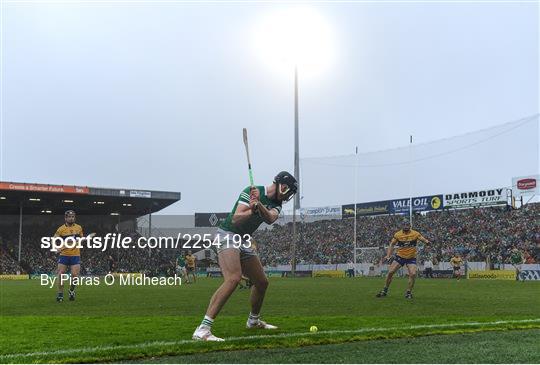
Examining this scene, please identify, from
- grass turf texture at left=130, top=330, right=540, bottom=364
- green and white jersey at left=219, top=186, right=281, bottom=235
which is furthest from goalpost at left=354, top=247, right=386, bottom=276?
grass turf texture at left=130, top=330, right=540, bottom=364

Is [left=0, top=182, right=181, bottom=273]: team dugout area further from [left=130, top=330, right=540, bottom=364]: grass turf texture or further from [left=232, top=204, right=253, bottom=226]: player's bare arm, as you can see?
[left=130, top=330, right=540, bottom=364]: grass turf texture

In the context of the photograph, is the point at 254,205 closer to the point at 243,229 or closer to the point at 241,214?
the point at 241,214

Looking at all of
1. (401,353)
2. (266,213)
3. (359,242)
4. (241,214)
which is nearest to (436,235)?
(359,242)

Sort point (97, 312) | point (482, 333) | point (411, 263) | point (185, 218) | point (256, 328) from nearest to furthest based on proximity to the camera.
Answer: point (482, 333)
point (256, 328)
point (97, 312)
point (411, 263)
point (185, 218)

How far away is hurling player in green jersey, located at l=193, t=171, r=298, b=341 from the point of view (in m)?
7.07

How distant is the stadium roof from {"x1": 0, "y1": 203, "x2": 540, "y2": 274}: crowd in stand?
12.7 feet

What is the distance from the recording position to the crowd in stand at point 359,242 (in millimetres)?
43312

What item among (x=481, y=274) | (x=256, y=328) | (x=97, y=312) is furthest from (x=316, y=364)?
(x=481, y=274)

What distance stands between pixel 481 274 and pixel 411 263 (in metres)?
23.4

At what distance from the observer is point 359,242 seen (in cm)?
5662

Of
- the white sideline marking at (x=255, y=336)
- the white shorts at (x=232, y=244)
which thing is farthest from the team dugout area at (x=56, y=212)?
the white sideline marking at (x=255, y=336)

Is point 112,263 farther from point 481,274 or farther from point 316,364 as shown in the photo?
point 316,364

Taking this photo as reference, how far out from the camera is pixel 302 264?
54.1 metres

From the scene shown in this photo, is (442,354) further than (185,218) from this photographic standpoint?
No
